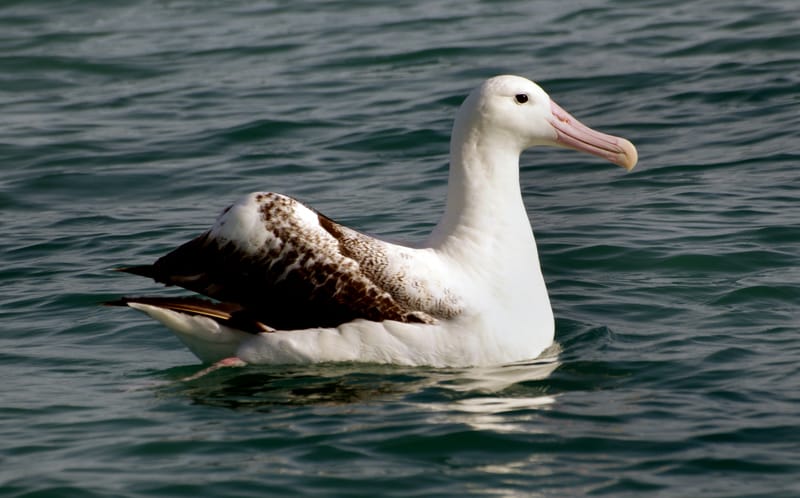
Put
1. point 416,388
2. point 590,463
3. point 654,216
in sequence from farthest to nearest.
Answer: point 654,216, point 416,388, point 590,463

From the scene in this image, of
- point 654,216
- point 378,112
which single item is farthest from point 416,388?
point 378,112

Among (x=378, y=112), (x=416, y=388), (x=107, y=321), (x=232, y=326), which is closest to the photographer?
(x=416, y=388)

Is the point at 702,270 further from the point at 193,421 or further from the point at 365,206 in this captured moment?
the point at 193,421

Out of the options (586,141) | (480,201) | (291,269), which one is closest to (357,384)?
(291,269)

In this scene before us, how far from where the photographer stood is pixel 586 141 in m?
9.25

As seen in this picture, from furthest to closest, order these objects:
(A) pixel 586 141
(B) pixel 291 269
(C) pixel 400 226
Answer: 1. (C) pixel 400 226
2. (A) pixel 586 141
3. (B) pixel 291 269

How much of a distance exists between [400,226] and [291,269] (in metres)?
3.38

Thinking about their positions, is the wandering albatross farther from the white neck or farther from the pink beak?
the pink beak

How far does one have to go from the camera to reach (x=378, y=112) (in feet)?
51.5

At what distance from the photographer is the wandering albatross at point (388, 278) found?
8.45m

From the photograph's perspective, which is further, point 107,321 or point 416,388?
point 107,321

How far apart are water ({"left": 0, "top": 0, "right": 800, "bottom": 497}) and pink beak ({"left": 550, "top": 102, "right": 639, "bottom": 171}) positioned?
3.40ft

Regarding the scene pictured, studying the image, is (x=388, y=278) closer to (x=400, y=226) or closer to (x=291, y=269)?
(x=291, y=269)

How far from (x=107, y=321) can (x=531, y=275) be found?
10.1 ft
